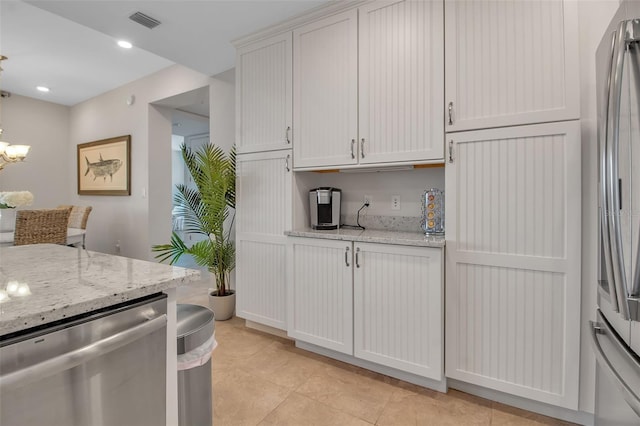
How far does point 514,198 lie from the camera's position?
1.65 metres

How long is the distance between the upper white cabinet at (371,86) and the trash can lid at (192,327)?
52.2 inches

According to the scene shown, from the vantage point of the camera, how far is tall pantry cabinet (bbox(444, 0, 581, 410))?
1541mm

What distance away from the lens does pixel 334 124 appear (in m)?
2.22

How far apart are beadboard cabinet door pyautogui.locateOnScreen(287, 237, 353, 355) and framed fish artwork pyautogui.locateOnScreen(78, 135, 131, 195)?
3.62m

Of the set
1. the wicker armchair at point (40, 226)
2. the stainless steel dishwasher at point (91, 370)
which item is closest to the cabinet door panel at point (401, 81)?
the stainless steel dishwasher at point (91, 370)

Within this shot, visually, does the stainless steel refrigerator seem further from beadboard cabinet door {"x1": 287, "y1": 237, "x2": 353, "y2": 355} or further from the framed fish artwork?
the framed fish artwork

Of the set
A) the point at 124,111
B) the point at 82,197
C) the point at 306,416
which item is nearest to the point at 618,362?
the point at 306,416

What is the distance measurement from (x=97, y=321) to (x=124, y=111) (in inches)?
197

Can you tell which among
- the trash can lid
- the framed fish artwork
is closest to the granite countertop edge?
the trash can lid

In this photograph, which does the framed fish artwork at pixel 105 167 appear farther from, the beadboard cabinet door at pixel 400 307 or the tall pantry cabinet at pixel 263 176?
the beadboard cabinet door at pixel 400 307

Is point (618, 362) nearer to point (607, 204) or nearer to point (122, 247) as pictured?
point (607, 204)

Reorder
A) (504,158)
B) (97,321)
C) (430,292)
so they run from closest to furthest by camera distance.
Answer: (97,321) → (504,158) → (430,292)

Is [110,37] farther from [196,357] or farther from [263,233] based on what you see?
[196,357]

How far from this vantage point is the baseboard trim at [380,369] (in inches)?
74.3
